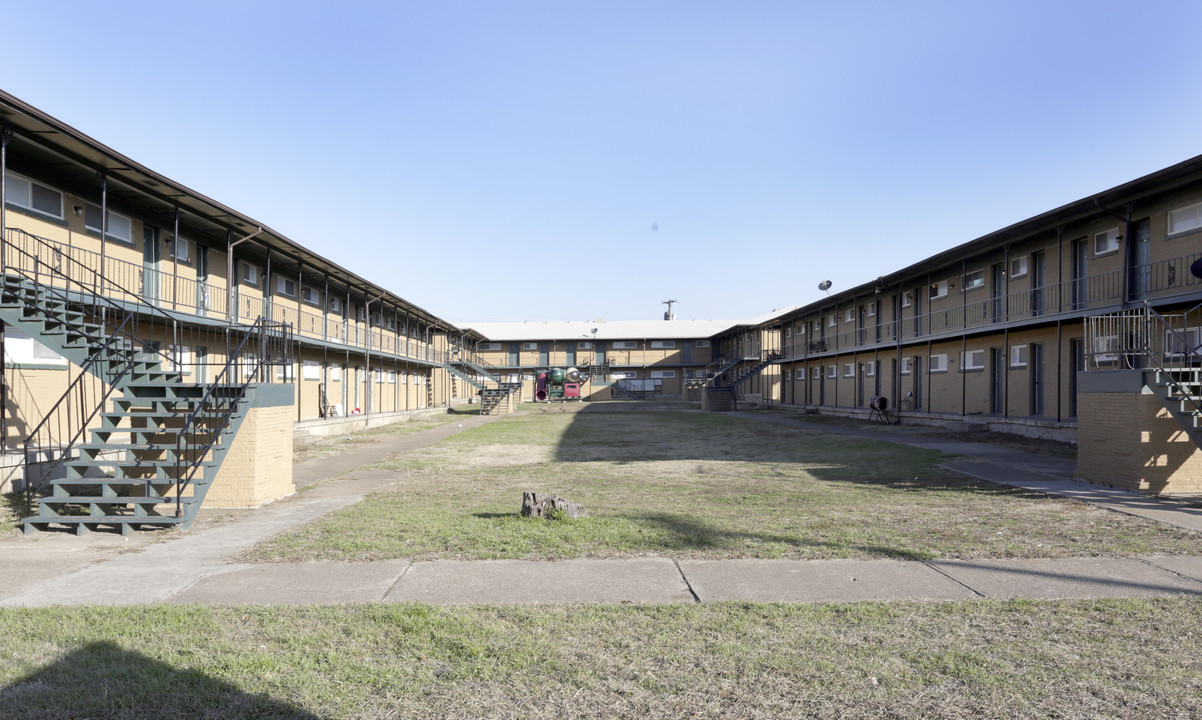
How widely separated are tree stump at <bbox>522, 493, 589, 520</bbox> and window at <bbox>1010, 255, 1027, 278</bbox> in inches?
793

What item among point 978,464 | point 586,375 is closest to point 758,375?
point 586,375

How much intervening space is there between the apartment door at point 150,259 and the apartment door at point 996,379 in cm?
2497

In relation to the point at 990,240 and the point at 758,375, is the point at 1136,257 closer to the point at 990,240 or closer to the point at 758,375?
the point at 990,240

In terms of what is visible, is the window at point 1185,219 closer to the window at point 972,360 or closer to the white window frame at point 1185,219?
the white window frame at point 1185,219

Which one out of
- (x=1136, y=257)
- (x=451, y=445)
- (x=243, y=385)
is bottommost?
(x=451, y=445)

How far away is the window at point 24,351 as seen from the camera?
12.5 m

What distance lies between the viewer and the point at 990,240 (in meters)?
21.4

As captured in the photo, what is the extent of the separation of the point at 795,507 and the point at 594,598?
4696 millimetres

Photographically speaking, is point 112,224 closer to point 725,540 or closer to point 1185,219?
point 725,540

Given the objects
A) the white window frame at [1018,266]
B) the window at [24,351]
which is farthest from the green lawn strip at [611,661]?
the white window frame at [1018,266]

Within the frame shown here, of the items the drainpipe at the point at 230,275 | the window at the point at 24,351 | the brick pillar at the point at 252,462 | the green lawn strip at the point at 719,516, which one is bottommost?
the green lawn strip at the point at 719,516

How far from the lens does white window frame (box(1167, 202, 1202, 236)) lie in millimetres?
16016

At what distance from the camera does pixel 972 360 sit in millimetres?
25047

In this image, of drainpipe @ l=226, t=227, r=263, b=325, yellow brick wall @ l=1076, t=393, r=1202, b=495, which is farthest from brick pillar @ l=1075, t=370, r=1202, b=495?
drainpipe @ l=226, t=227, r=263, b=325
